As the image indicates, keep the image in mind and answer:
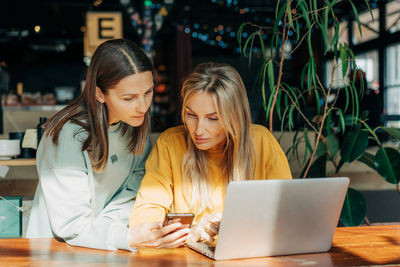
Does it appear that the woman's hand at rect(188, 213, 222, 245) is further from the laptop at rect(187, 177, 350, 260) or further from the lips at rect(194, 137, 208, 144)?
the lips at rect(194, 137, 208, 144)

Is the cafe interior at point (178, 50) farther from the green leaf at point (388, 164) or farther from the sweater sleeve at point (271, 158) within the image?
the sweater sleeve at point (271, 158)

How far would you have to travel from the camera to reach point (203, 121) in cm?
173

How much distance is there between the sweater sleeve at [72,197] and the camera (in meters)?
1.45

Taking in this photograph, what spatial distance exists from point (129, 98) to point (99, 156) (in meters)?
0.26

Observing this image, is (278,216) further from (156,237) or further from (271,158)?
(271,158)

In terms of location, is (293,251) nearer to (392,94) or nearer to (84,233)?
(84,233)

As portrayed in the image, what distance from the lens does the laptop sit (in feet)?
4.08

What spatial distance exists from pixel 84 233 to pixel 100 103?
555 millimetres

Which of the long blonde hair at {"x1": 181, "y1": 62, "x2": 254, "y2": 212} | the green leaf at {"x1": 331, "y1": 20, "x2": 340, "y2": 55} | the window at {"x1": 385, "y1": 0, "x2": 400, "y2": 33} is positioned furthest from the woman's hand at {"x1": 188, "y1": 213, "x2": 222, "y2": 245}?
the window at {"x1": 385, "y1": 0, "x2": 400, "y2": 33}

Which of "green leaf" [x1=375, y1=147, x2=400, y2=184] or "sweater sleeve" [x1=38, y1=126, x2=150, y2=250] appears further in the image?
"green leaf" [x1=375, y1=147, x2=400, y2=184]

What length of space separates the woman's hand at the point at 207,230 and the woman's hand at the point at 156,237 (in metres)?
0.06

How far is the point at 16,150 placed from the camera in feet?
9.04

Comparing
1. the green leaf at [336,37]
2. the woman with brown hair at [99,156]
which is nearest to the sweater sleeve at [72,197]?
the woman with brown hair at [99,156]

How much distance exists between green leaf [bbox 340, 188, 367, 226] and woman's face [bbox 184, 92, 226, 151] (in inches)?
56.4
